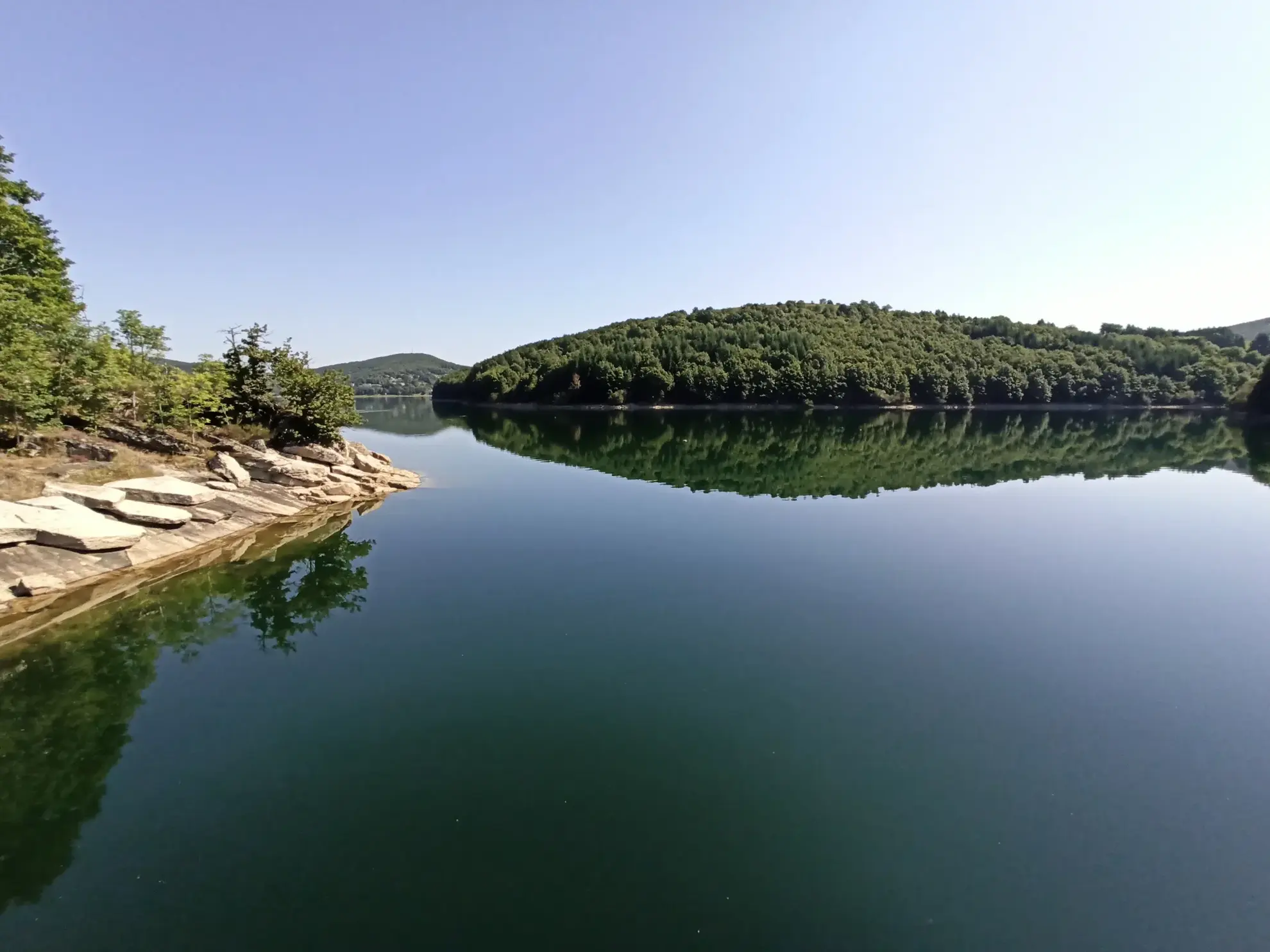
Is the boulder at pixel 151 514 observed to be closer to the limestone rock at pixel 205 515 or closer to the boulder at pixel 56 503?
the limestone rock at pixel 205 515

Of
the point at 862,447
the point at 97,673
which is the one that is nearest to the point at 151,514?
the point at 97,673

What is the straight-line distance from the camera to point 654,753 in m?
11.4

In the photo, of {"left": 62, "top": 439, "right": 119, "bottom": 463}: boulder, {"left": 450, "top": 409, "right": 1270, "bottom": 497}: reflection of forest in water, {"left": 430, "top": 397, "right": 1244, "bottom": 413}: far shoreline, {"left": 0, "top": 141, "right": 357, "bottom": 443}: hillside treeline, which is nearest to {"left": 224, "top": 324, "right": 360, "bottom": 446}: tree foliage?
{"left": 0, "top": 141, "right": 357, "bottom": 443}: hillside treeline

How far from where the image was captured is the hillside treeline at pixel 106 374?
24.8m

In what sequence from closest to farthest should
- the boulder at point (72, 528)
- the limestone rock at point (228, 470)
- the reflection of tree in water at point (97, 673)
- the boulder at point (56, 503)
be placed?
1. the reflection of tree in water at point (97, 673)
2. the boulder at point (72, 528)
3. the boulder at point (56, 503)
4. the limestone rock at point (228, 470)

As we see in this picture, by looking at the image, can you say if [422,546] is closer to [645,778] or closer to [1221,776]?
[645,778]

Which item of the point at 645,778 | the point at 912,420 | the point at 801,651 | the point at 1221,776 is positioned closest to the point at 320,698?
the point at 645,778

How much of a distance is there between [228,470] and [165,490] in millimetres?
5603

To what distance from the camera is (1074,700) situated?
13.5 metres

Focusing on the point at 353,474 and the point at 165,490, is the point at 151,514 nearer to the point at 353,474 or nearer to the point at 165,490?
the point at 165,490

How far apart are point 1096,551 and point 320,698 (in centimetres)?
2938

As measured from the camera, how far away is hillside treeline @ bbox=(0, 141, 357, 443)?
81.4 ft

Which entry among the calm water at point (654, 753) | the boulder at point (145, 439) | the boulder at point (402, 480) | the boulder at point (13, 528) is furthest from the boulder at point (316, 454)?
the boulder at point (13, 528)

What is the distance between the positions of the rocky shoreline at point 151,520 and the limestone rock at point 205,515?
1.5 inches
